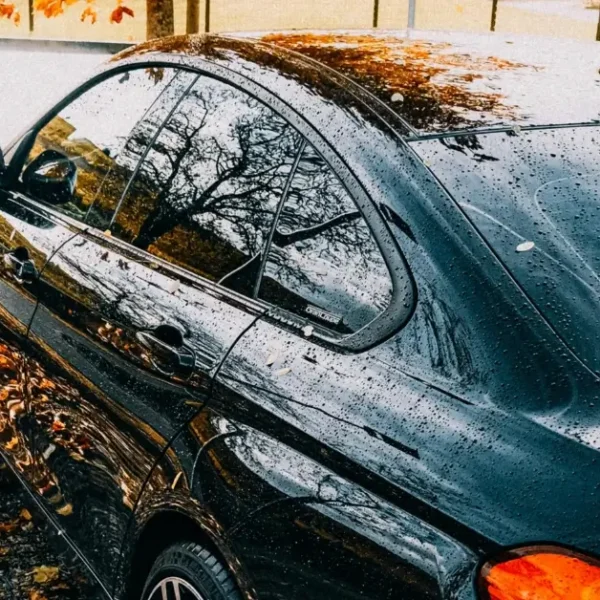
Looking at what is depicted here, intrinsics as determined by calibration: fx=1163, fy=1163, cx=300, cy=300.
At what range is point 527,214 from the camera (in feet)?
7.94

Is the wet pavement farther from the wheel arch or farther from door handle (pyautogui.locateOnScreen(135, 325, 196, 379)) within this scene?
door handle (pyautogui.locateOnScreen(135, 325, 196, 379))

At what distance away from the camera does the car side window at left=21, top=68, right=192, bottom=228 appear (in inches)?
135

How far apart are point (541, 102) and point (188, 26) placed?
15.9 m

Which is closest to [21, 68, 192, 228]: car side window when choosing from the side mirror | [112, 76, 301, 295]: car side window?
the side mirror

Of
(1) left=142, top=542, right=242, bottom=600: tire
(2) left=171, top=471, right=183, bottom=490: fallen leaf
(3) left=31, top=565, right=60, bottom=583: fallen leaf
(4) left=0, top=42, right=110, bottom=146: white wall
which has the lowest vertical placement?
(4) left=0, top=42, right=110, bottom=146: white wall

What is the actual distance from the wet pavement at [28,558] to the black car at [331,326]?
1.50ft

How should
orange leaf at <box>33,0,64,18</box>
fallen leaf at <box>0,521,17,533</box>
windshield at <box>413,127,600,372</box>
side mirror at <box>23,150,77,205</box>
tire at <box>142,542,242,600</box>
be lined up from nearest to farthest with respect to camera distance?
1. windshield at <box>413,127,600,372</box>
2. tire at <box>142,542,242,600</box>
3. side mirror at <box>23,150,77,205</box>
4. fallen leaf at <box>0,521,17,533</box>
5. orange leaf at <box>33,0,64,18</box>

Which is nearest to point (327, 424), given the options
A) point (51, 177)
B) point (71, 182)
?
point (71, 182)

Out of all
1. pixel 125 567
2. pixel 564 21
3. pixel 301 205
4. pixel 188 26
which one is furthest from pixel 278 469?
pixel 564 21

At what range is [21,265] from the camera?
3.75 m

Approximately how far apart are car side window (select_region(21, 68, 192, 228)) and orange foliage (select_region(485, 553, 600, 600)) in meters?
1.84

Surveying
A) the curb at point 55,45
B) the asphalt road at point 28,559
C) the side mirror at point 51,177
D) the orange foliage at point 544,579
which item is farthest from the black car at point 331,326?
the curb at point 55,45

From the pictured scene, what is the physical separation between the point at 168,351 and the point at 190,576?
1.75 feet

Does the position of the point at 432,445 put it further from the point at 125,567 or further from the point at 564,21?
the point at 564,21
